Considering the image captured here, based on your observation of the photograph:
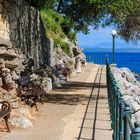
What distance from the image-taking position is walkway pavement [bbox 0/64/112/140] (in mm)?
12564

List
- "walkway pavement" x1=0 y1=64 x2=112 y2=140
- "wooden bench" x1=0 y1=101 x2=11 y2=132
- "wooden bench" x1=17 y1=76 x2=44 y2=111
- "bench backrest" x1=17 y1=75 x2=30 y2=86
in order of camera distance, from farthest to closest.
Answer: "bench backrest" x1=17 y1=75 x2=30 y2=86
"wooden bench" x1=17 y1=76 x2=44 y2=111
"walkway pavement" x1=0 y1=64 x2=112 y2=140
"wooden bench" x1=0 y1=101 x2=11 y2=132

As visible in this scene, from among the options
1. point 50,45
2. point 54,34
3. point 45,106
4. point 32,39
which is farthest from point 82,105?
point 54,34

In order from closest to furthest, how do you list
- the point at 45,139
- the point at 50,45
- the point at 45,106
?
the point at 45,139
the point at 45,106
the point at 50,45

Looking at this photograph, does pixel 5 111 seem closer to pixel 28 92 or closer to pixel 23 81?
pixel 28 92

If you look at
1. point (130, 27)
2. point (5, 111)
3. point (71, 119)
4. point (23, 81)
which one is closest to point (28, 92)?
point (23, 81)

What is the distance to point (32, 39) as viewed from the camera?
2489 centimetres

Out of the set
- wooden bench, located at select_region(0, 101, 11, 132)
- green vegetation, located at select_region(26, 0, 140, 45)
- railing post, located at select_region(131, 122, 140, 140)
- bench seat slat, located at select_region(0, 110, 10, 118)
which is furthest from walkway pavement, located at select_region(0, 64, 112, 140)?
railing post, located at select_region(131, 122, 140, 140)

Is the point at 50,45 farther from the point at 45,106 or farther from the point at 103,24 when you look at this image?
the point at 45,106

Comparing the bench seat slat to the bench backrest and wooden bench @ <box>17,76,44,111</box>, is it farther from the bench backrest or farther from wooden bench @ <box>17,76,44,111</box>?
the bench backrest

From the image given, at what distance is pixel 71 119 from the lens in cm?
1523

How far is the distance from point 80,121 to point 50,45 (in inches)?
629

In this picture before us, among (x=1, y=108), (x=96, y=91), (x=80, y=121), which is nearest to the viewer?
(x=1, y=108)

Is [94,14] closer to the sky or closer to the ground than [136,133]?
closer to the sky

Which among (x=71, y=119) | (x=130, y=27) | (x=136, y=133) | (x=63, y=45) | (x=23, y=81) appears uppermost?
(x=130, y=27)
